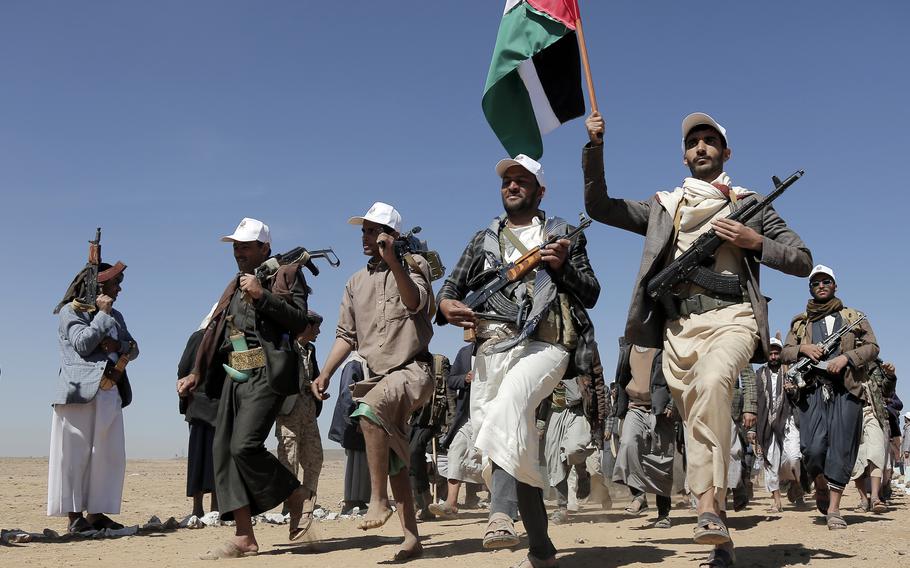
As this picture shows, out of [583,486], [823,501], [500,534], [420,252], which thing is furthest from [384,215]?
[583,486]

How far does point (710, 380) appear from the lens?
544cm

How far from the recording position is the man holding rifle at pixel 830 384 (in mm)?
9828

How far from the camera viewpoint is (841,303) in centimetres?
1029

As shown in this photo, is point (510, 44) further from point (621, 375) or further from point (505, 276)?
point (621, 375)

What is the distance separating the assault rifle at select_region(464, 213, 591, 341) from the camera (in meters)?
5.95

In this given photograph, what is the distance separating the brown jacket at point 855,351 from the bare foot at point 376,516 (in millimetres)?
5678

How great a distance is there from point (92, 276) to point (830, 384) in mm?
8066

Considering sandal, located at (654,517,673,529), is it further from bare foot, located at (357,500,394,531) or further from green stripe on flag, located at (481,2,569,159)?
green stripe on flag, located at (481,2,569,159)

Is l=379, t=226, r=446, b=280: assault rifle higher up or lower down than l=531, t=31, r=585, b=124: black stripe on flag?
lower down

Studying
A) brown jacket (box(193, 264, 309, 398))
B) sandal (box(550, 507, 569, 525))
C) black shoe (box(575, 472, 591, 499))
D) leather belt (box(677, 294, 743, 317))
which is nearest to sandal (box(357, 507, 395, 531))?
brown jacket (box(193, 264, 309, 398))

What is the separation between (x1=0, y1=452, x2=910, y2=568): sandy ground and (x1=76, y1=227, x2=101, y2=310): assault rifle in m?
2.38

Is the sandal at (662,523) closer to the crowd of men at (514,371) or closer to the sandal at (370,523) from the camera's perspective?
the crowd of men at (514,371)

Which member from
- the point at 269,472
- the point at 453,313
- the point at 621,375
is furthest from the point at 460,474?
the point at 453,313

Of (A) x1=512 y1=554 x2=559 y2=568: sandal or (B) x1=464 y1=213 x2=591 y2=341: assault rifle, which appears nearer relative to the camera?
(A) x1=512 y1=554 x2=559 y2=568: sandal
